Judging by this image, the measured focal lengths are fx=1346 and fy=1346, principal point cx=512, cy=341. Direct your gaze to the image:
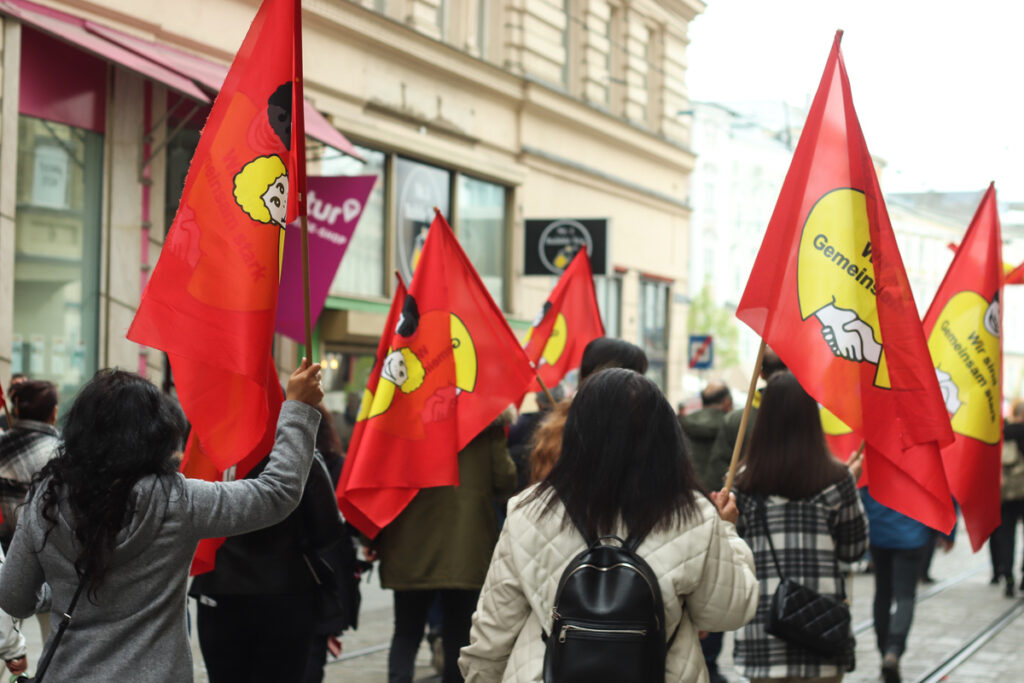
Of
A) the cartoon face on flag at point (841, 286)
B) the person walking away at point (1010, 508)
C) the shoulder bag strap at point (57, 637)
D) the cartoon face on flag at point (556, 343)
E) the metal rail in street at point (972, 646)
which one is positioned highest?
the cartoon face on flag at point (841, 286)

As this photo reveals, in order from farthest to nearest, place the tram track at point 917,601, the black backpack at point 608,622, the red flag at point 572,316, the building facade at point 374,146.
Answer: the building facade at point 374,146, the red flag at point 572,316, the tram track at point 917,601, the black backpack at point 608,622

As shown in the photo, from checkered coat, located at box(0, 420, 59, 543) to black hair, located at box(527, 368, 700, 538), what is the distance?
10.9 feet

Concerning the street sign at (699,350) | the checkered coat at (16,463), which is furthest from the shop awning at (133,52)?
the street sign at (699,350)

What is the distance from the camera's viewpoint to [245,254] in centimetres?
406

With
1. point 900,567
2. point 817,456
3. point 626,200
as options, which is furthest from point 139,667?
point 626,200

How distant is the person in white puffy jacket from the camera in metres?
3.32

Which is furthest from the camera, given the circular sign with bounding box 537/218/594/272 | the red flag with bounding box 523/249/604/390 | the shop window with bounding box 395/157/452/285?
the circular sign with bounding box 537/218/594/272

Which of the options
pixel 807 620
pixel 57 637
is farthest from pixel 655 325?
pixel 57 637

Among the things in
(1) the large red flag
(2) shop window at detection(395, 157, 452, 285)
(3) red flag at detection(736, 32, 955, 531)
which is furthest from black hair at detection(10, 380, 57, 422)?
(2) shop window at detection(395, 157, 452, 285)

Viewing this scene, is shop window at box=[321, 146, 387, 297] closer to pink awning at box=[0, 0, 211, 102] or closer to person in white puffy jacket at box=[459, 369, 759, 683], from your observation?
pink awning at box=[0, 0, 211, 102]

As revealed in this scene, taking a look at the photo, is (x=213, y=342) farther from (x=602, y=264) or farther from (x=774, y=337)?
(x=602, y=264)

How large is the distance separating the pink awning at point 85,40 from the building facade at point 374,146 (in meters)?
0.03

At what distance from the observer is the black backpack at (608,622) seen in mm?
3156

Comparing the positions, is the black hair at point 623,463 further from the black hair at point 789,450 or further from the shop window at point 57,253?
the shop window at point 57,253
